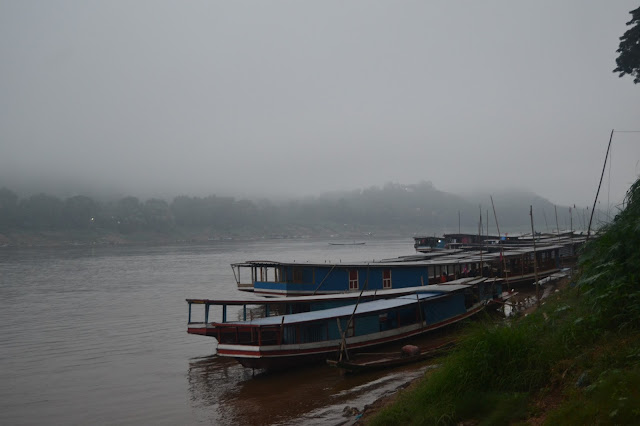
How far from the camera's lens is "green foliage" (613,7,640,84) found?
25.7m

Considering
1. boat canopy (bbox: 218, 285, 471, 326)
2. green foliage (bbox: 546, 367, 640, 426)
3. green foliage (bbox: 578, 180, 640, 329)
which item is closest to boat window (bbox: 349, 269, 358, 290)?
boat canopy (bbox: 218, 285, 471, 326)

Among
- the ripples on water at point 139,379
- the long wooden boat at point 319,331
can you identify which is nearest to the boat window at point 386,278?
the long wooden boat at point 319,331

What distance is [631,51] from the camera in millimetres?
26078

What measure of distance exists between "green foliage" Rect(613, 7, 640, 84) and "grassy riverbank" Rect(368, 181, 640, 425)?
20.4 m

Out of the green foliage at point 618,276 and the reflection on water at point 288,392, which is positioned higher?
the green foliage at point 618,276

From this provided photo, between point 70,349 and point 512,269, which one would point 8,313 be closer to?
point 70,349

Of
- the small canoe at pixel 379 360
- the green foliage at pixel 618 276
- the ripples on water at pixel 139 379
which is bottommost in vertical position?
the ripples on water at pixel 139 379

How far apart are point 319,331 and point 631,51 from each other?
23110 mm

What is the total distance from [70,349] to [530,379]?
23540mm

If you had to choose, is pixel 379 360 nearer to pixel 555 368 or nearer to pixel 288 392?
pixel 288 392

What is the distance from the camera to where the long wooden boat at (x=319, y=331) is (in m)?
17.9

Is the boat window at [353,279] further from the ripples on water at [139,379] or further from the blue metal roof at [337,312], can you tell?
the ripples on water at [139,379]

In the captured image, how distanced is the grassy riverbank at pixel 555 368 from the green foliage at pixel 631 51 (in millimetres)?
20382

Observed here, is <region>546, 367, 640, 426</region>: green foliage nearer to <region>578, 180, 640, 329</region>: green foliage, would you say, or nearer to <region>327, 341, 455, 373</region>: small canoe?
<region>578, 180, 640, 329</region>: green foliage
